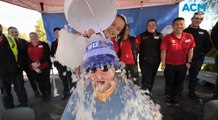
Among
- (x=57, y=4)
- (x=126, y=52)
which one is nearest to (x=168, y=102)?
(x=126, y=52)

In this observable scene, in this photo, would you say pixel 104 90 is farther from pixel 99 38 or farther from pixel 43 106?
pixel 43 106

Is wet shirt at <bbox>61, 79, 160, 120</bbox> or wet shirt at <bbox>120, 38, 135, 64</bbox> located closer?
wet shirt at <bbox>61, 79, 160, 120</bbox>

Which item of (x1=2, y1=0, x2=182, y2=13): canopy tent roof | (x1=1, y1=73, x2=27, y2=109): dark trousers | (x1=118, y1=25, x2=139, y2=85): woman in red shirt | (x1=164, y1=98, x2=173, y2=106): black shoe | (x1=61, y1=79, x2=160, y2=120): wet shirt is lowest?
(x1=164, y1=98, x2=173, y2=106): black shoe

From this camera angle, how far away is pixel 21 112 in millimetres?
1451

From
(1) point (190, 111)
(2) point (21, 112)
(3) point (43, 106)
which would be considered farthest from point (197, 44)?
(2) point (21, 112)

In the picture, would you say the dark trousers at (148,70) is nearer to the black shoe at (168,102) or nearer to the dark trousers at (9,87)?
the black shoe at (168,102)

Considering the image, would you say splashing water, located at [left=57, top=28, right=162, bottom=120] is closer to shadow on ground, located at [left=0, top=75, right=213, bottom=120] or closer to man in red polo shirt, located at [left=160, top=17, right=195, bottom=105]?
shadow on ground, located at [left=0, top=75, right=213, bottom=120]

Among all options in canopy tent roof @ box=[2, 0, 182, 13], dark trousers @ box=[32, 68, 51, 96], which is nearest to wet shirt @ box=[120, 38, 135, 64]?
canopy tent roof @ box=[2, 0, 182, 13]

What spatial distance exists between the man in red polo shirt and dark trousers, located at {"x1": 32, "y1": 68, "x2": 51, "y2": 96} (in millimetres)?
2604

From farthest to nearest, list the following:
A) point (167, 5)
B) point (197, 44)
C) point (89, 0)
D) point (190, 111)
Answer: point (167, 5) → point (197, 44) → point (190, 111) → point (89, 0)

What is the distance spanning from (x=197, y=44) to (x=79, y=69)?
3815 mm

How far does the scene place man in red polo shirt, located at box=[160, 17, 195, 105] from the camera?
449 centimetres

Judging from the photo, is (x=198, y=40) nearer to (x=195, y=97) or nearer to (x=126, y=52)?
(x=195, y=97)

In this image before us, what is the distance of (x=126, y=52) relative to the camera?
490 centimetres
